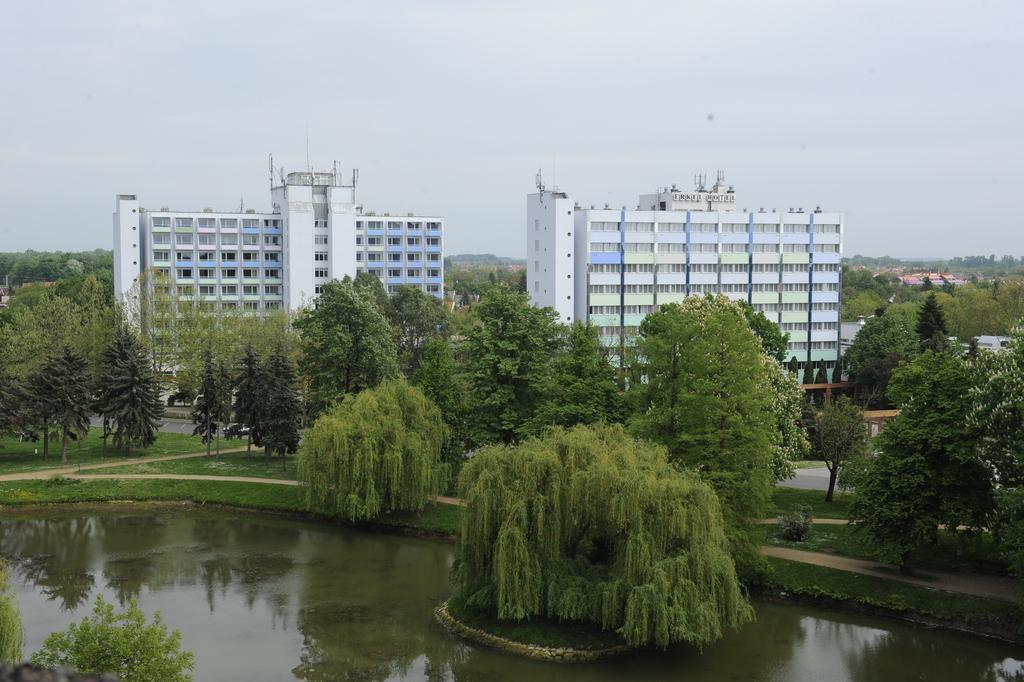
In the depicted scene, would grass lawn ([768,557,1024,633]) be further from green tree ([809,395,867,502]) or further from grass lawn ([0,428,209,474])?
grass lawn ([0,428,209,474])

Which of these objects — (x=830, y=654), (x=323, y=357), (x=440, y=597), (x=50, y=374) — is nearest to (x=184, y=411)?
(x=50, y=374)

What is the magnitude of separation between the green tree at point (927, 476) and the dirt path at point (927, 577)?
732mm

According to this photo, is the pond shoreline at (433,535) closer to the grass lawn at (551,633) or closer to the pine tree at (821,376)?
the grass lawn at (551,633)

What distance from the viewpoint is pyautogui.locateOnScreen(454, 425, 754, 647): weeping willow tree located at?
25.3 m

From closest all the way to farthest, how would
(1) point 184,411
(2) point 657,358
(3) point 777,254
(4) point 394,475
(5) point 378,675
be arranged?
(5) point 378,675 < (2) point 657,358 < (4) point 394,475 < (1) point 184,411 < (3) point 777,254

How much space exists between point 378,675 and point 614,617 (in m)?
6.17

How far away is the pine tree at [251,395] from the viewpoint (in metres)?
48.5

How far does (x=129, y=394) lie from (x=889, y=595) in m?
36.3

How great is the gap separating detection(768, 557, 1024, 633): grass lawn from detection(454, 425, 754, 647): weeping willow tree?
4571 mm

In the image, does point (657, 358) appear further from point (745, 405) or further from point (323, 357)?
point (323, 357)

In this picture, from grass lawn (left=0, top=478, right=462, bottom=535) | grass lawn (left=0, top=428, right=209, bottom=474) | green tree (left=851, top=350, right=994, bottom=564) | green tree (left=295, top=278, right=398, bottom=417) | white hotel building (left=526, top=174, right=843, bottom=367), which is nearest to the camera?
green tree (left=851, top=350, right=994, bottom=564)

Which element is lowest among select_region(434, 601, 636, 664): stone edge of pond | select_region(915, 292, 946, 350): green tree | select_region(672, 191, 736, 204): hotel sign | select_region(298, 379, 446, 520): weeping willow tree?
select_region(434, 601, 636, 664): stone edge of pond

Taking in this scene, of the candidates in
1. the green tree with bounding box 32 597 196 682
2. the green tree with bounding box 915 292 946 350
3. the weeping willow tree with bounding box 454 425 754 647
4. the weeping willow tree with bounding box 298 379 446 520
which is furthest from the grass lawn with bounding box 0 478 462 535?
the green tree with bounding box 915 292 946 350

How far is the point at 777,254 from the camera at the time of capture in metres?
80.8
